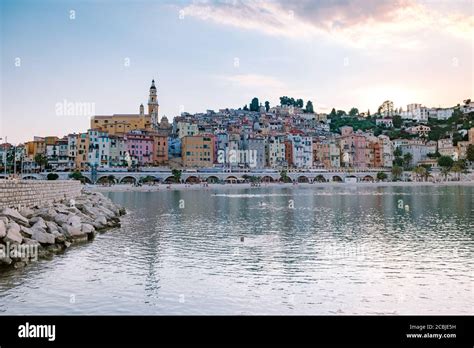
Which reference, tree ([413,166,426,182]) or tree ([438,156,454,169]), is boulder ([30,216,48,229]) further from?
tree ([438,156,454,169])

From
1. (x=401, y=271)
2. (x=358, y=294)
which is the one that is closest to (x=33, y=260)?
(x=358, y=294)

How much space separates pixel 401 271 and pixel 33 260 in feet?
32.4

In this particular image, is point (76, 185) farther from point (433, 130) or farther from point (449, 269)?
point (433, 130)

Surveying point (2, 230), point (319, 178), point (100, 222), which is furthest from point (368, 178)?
point (2, 230)

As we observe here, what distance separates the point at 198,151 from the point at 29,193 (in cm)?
7878

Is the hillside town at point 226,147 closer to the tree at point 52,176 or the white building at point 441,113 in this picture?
the tree at point 52,176

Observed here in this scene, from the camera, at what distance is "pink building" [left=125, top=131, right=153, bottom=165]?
96.9m

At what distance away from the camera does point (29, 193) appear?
20.2 metres

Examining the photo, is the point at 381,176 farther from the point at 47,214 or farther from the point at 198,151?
the point at 47,214

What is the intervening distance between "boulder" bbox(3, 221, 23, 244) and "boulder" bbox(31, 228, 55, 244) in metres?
1.11

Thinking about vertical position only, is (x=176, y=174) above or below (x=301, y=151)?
below

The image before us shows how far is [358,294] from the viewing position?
34.7ft
